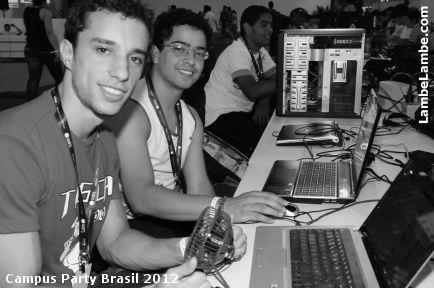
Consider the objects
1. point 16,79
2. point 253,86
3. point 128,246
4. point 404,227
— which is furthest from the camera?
point 16,79

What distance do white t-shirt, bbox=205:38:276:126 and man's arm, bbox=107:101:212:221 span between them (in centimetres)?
176

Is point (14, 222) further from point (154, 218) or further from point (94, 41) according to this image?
point (154, 218)

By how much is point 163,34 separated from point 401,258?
137 centimetres

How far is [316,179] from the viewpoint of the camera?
1.61m

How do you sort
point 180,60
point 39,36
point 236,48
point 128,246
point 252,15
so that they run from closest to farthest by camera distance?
point 128,246 < point 180,60 < point 236,48 < point 252,15 < point 39,36

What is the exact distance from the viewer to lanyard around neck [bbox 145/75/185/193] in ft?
5.84

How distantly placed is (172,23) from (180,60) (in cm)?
16

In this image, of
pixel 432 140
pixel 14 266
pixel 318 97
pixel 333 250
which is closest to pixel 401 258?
pixel 333 250

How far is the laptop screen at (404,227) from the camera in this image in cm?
84

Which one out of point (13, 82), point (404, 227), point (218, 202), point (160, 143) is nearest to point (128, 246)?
point (218, 202)

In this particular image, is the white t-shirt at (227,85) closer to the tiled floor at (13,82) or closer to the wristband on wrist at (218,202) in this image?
the wristband on wrist at (218,202)

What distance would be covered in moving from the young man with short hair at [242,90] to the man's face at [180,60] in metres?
1.33

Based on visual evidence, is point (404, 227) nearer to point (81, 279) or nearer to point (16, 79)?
point (81, 279)

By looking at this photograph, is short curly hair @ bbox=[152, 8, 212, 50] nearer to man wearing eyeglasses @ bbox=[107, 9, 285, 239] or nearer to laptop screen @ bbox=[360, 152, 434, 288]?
man wearing eyeglasses @ bbox=[107, 9, 285, 239]
